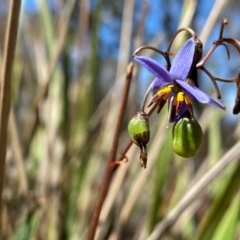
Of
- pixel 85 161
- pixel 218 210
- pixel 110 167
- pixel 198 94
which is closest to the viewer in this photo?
pixel 198 94

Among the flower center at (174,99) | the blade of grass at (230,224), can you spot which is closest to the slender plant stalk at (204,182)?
the blade of grass at (230,224)

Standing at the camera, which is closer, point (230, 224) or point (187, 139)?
point (187, 139)

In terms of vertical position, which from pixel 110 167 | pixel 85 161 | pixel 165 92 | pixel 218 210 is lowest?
pixel 85 161

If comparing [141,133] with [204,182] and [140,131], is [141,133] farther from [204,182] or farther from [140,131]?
[204,182]

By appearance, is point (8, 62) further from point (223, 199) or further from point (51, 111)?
point (51, 111)

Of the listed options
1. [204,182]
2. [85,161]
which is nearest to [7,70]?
[204,182]

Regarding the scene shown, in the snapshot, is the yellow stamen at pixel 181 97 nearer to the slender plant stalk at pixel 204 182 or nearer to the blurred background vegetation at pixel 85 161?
the slender plant stalk at pixel 204 182
